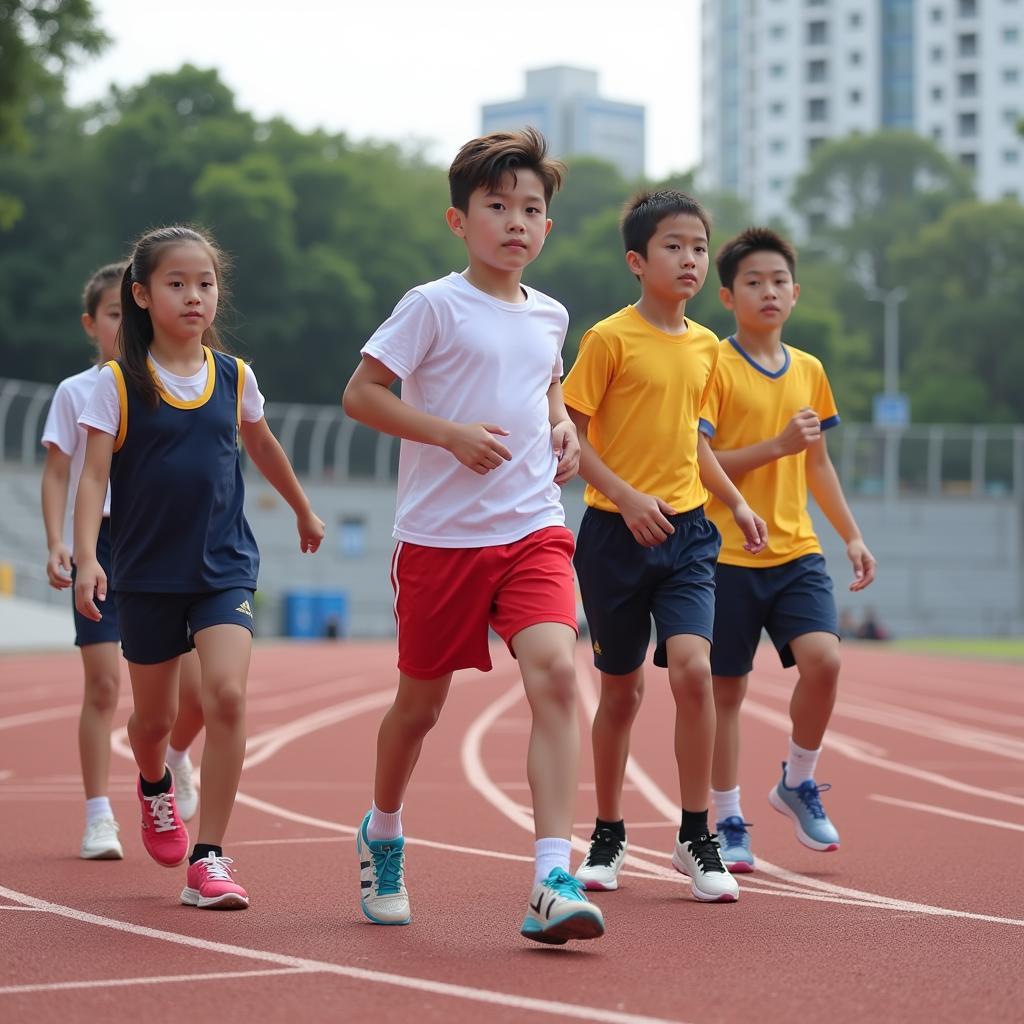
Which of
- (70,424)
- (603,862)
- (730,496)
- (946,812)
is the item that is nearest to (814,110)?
(946,812)

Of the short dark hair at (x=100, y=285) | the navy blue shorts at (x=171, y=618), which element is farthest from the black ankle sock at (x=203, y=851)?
the short dark hair at (x=100, y=285)

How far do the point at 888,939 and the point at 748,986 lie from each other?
2.73ft

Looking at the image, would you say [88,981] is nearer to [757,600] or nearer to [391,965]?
[391,965]

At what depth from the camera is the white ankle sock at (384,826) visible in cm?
534

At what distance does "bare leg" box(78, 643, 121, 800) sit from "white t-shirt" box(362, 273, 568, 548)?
226cm

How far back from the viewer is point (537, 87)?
381ft

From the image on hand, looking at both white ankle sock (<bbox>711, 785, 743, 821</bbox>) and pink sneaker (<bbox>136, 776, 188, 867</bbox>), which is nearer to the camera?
pink sneaker (<bbox>136, 776, 188, 867</bbox>)

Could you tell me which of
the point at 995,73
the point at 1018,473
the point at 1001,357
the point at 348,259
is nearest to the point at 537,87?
the point at 995,73

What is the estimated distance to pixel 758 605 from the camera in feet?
21.6

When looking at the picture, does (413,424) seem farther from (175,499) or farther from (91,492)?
(91,492)

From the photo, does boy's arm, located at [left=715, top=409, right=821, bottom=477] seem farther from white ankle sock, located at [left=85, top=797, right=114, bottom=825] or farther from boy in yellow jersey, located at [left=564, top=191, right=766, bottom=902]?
white ankle sock, located at [left=85, top=797, right=114, bottom=825]

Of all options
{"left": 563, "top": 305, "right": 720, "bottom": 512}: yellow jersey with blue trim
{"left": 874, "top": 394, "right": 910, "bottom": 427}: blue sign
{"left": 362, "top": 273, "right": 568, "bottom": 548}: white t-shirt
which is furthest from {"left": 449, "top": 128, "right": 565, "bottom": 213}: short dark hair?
{"left": 874, "top": 394, "right": 910, "bottom": 427}: blue sign

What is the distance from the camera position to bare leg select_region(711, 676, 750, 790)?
6.48 metres

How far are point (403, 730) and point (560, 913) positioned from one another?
940 millimetres
